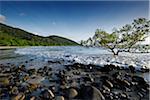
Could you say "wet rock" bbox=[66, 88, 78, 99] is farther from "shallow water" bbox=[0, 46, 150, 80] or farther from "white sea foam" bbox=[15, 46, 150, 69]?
"white sea foam" bbox=[15, 46, 150, 69]

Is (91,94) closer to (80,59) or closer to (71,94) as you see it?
(71,94)

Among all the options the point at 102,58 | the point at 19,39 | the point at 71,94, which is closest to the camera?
the point at 71,94

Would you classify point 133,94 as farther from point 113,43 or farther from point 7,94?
point 113,43

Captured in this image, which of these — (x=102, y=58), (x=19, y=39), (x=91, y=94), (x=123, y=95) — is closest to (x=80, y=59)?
(x=102, y=58)

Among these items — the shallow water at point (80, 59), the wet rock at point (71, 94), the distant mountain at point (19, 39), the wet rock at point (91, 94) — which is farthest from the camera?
the distant mountain at point (19, 39)

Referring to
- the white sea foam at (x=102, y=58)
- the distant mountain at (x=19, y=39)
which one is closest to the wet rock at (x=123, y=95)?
the white sea foam at (x=102, y=58)

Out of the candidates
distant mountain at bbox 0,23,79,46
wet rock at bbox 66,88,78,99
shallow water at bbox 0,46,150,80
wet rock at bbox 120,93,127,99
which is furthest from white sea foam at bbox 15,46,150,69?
distant mountain at bbox 0,23,79,46

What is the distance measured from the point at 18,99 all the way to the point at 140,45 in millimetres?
21340

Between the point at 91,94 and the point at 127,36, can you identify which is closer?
the point at 91,94

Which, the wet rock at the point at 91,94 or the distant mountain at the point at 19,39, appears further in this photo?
the distant mountain at the point at 19,39

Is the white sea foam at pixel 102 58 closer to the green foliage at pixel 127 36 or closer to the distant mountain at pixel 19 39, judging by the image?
the green foliage at pixel 127 36

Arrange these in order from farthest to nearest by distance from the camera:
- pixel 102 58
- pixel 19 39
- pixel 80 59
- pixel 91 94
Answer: pixel 19 39
pixel 102 58
pixel 80 59
pixel 91 94

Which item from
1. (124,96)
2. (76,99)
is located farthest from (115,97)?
(76,99)

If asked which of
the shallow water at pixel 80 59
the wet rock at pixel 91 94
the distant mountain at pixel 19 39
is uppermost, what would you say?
the distant mountain at pixel 19 39
